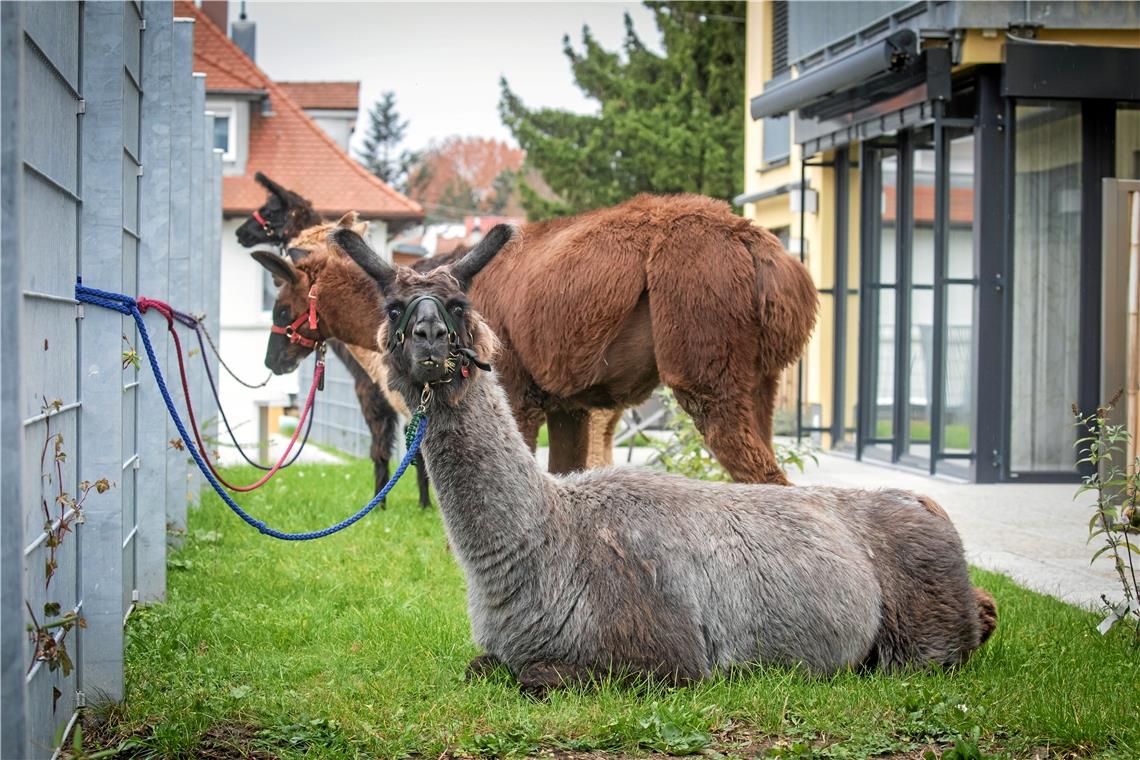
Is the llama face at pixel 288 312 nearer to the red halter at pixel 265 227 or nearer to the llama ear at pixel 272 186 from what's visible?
the llama ear at pixel 272 186

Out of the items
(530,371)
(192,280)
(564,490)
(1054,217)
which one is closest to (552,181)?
(1054,217)

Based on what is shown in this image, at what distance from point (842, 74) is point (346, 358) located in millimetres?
6428

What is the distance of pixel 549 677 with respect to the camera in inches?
189

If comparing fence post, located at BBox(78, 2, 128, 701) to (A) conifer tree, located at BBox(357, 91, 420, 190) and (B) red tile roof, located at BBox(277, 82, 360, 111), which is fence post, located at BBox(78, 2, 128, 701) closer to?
(B) red tile roof, located at BBox(277, 82, 360, 111)

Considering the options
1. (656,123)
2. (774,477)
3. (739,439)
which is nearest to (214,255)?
(739,439)

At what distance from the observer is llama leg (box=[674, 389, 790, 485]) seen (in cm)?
673

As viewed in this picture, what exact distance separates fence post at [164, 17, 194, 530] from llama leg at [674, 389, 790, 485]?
3.34 meters

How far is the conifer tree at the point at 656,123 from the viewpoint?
2942 centimetres

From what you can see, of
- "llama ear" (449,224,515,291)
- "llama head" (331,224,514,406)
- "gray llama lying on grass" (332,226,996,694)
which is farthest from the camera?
"llama ear" (449,224,515,291)

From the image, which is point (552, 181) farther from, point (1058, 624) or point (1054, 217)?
point (1058, 624)

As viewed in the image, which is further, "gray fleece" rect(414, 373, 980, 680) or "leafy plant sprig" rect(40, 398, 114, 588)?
"gray fleece" rect(414, 373, 980, 680)

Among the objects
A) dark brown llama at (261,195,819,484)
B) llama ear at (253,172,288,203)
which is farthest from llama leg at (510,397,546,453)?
llama ear at (253,172,288,203)

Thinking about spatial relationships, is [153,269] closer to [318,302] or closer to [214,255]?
[318,302]

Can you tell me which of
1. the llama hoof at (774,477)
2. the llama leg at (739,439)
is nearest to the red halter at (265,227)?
the llama leg at (739,439)
